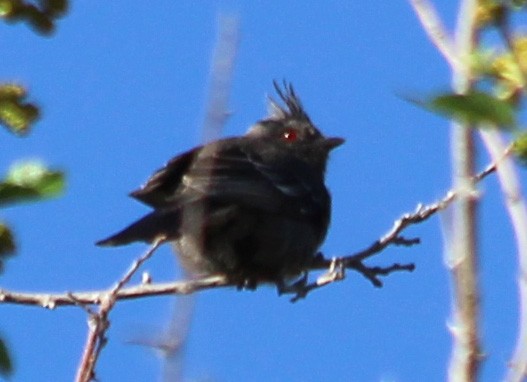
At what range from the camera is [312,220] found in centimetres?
710

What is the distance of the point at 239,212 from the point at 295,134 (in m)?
2.06

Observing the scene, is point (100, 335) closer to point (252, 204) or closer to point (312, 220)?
point (252, 204)

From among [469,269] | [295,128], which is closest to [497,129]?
[469,269]

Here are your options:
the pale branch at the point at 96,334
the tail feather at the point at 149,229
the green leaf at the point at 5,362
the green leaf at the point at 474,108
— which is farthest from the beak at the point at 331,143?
the green leaf at the point at 474,108

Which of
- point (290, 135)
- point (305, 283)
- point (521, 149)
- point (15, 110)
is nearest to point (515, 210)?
point (521, 149)

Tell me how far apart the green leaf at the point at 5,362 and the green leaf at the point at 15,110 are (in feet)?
2.46

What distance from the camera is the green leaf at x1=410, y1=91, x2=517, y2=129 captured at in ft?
4.76

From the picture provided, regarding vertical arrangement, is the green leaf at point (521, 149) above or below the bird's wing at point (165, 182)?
below

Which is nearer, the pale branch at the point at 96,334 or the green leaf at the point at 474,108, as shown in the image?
the green leaf at the point at 474,108

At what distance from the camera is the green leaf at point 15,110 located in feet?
9.12

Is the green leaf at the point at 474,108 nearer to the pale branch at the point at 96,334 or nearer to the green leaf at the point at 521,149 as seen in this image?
the green leaf at the point at 521,149

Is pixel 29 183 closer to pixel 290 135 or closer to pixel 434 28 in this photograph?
pixel 434 28

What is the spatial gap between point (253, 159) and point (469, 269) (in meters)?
5.25

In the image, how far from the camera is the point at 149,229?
574cm
